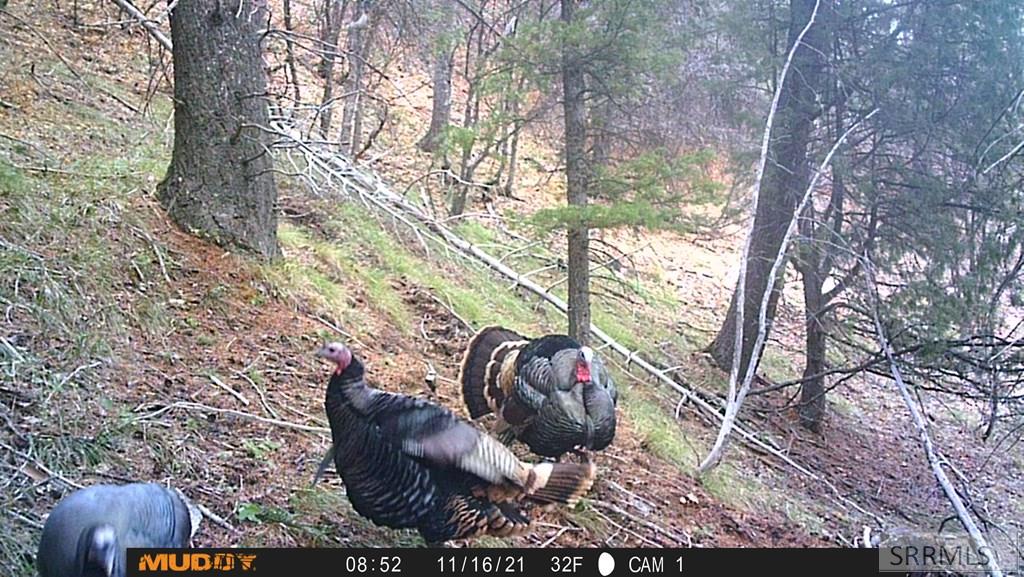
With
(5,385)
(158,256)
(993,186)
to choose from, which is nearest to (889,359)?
(993,186)

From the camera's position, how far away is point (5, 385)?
356 centimetres

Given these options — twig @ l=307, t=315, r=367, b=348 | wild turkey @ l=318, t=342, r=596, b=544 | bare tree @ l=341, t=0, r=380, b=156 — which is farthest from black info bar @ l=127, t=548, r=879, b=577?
bare tree @ l=341, t=0, r=380, b=156

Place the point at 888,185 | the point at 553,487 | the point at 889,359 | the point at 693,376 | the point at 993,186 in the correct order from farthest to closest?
the point at 693,376 → the point at 888,185 → the point at 993,186 → the point at 889,359 → the point at 553,487

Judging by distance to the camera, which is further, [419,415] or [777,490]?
[777,490]

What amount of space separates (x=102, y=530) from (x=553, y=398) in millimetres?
2811

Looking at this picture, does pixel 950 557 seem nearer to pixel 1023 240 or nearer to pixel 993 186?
pixel 1023 240

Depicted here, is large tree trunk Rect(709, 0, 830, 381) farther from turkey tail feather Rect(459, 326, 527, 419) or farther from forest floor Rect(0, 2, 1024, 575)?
turkey tail feather Rect(459, 326, 527, 419)

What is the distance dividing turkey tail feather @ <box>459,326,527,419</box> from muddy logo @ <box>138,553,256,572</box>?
2271 mm

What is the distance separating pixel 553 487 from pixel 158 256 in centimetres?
281

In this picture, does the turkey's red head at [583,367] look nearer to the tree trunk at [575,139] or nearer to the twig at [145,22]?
the tree trunk at [575,139]

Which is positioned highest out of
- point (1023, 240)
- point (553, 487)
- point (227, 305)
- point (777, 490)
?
point (1023, 240)

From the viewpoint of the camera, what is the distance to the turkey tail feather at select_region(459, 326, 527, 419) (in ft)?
17.0

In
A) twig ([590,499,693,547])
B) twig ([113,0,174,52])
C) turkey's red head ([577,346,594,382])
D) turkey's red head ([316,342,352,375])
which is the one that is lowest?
twig ([590,499,693,547])

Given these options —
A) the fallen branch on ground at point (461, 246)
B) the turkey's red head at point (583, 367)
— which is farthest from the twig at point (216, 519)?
the fallen branch on ground at point (461, 246)
